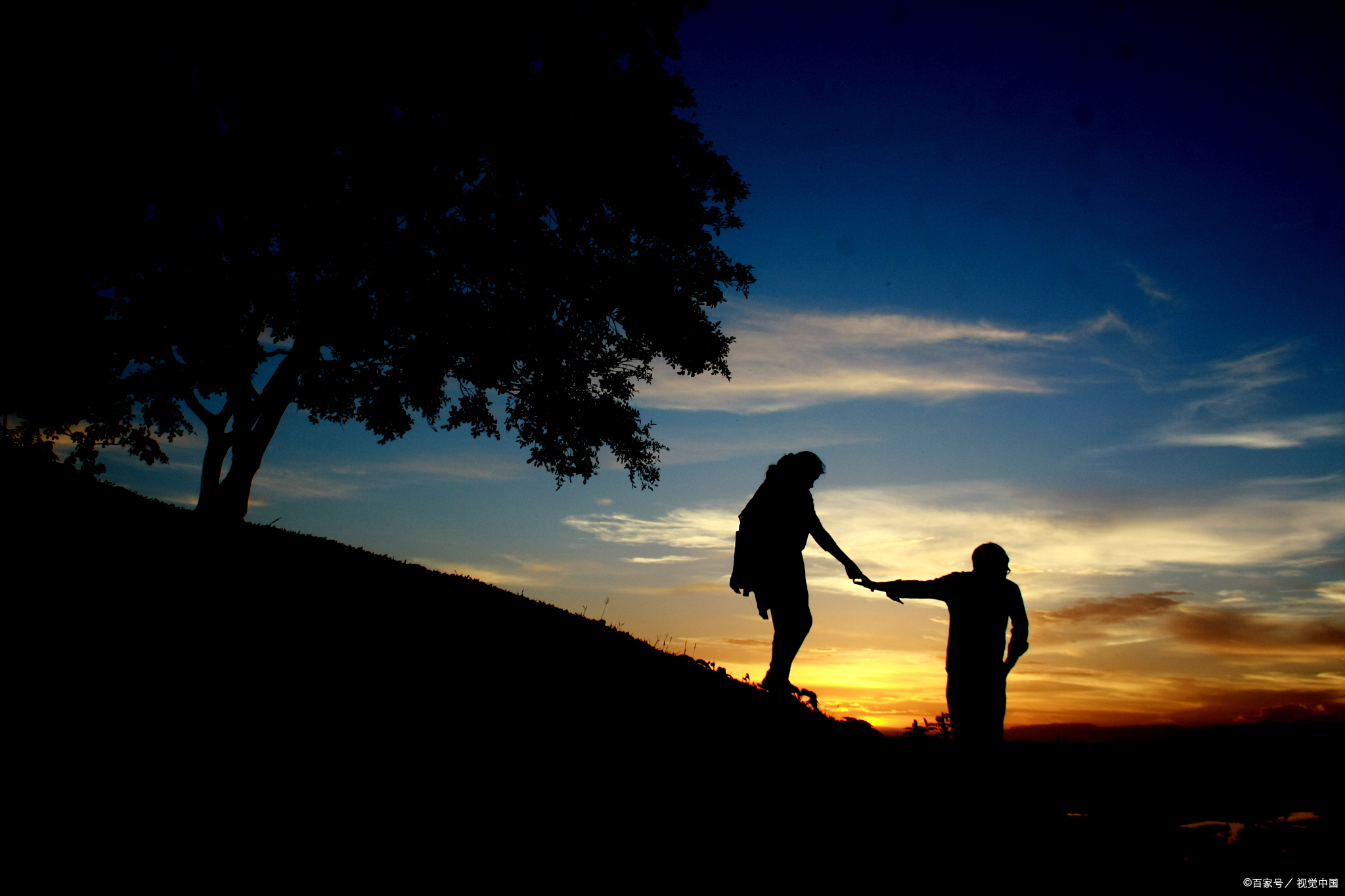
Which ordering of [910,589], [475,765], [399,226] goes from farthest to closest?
[399,226]
[910,589]
[475,765]

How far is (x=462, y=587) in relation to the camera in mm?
9633

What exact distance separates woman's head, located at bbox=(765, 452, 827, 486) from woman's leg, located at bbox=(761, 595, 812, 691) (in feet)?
4.71

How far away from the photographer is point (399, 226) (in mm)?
15406

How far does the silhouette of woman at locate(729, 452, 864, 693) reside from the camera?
8383mm

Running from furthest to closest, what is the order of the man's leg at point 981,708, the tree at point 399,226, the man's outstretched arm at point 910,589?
the tree at point 399,226, the man's outstretched arm at point 910,589, the man's leg at point 981,708

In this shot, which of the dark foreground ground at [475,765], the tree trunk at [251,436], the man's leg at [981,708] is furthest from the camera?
the tree trunk at [251,436]

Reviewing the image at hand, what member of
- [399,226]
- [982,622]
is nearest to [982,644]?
Answer: [982,622]

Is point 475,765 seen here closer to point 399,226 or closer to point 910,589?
point 910,589

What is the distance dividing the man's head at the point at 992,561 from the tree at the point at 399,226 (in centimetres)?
1032

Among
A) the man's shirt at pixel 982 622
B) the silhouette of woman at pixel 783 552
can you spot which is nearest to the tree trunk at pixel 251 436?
the silhouette of woman at pixel 783 552

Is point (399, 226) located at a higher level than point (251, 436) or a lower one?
higher

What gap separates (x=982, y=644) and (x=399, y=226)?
46.5ft

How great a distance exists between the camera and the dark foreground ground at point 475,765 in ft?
11.7

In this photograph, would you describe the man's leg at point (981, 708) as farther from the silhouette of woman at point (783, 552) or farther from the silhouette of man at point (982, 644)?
the silhouette of woman at point (783, 552)
